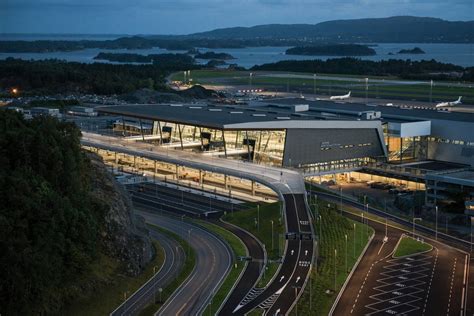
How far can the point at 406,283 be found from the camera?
23.4m

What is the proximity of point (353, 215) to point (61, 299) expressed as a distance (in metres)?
14.1

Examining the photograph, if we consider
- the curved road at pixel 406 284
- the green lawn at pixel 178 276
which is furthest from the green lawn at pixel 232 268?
the curved road at pixel 406 284

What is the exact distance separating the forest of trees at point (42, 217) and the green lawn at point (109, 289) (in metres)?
0.57

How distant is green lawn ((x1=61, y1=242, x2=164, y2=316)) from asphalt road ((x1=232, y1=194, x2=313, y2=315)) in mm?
3463

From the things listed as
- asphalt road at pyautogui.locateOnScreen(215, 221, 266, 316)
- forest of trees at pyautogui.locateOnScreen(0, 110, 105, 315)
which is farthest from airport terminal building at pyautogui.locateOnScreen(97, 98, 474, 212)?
forest of trees at pyautogui.locateOnScreen(0, 110, 105, 315)

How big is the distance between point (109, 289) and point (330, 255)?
7127 mm

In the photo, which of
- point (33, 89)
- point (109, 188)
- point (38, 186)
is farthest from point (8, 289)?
point (33, 89)

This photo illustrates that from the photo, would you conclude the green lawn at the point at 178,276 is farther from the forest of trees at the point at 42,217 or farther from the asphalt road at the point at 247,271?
the forest of trees at the point at 42,217

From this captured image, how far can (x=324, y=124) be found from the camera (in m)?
41.7

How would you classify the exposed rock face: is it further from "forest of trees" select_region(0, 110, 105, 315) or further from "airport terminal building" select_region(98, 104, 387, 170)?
"airport terminal building" select_region(98, 104, 387, 170)

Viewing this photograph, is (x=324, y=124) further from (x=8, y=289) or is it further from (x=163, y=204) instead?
(x=8, y=289)

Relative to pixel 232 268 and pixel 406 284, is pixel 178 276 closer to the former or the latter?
pixel 232 268

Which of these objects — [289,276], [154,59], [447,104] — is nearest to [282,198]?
[289,276]

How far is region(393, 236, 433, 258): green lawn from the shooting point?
26.7m
